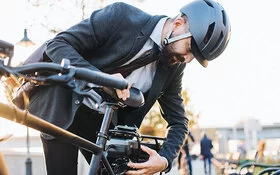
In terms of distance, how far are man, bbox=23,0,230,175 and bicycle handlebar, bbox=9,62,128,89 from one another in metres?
0.73

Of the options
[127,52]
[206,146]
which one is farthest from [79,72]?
[206,146]

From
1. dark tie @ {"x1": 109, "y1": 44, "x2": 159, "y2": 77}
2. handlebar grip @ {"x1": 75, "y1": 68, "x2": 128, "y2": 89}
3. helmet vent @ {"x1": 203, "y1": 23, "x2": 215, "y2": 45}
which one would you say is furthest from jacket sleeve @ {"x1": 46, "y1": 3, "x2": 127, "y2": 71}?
handlebar grip @ {"x1": 75, "y1": 68, "x2": 128, "y2": 89}

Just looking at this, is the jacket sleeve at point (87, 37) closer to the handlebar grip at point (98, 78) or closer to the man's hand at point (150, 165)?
the man's hand at point (150, 165)

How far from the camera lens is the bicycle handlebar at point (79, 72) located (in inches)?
45.1

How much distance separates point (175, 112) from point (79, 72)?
154 centimetres

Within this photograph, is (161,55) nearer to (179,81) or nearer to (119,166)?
(179,81)

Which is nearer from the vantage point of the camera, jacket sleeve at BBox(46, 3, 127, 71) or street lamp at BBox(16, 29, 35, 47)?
jacket sleeve at BBox(46, 3, 127, 71)

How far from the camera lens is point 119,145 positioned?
1.92 meters

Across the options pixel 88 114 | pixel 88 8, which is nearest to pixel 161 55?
pixel 88 114

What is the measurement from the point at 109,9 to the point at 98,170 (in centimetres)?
84

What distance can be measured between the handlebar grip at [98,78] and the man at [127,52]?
729 millimetres

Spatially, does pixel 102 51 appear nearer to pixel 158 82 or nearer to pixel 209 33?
pixel 158 82

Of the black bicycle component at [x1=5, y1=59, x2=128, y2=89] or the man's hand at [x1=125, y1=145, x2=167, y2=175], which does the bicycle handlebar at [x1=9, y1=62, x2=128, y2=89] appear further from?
the man's hand at [x1=125, y1=145, x2=167, y2=175]

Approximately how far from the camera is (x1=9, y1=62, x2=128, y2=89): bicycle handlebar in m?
1.14
